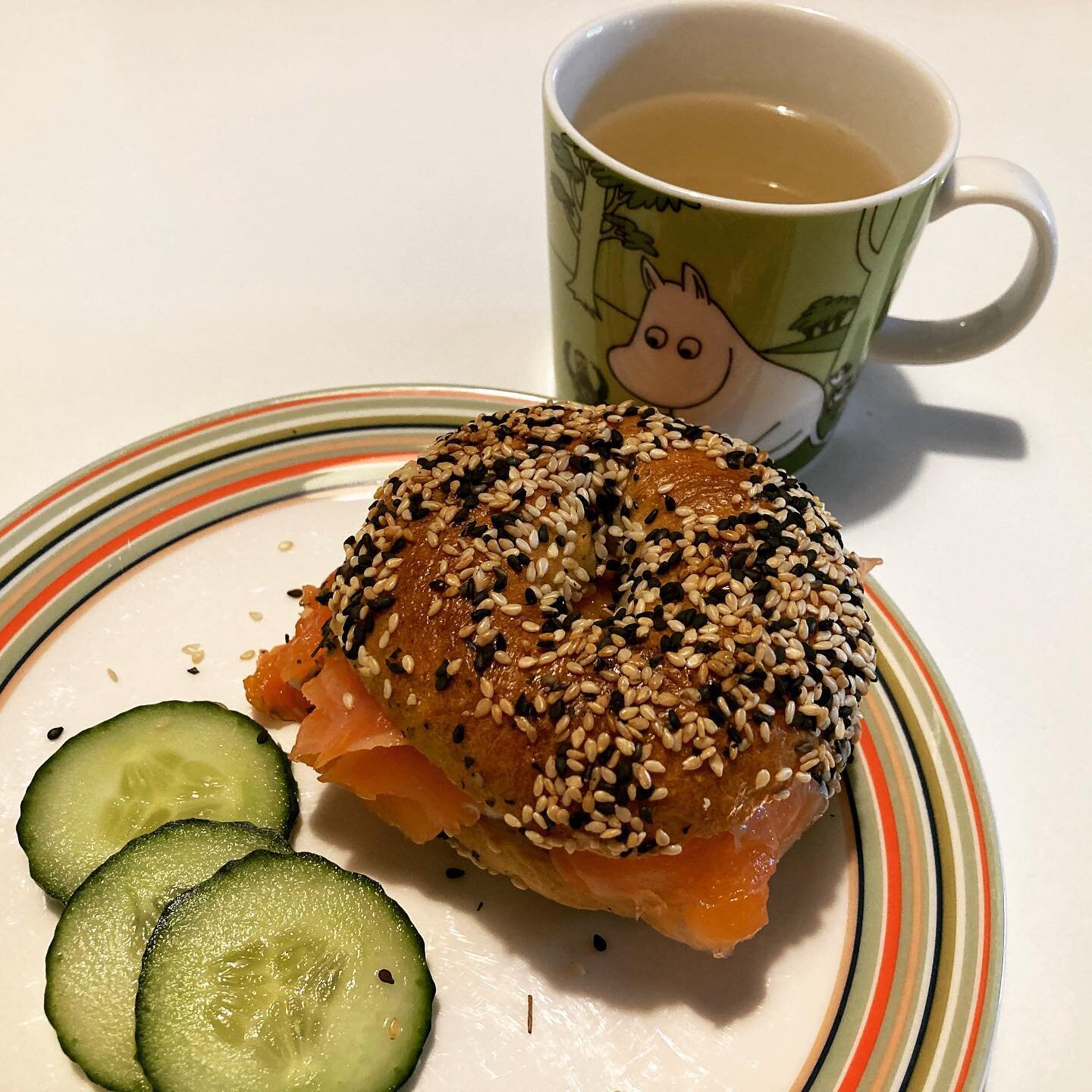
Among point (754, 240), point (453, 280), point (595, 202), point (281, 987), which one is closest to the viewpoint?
point (281, 987)

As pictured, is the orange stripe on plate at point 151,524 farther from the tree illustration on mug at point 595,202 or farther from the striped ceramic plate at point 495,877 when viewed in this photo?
the tree illustration on mug at point 595,202

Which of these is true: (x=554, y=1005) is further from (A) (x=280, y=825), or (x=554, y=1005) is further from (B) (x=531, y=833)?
(A) (x=280, y=825)

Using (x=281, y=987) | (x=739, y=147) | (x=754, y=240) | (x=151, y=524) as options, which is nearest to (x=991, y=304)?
(x=739, y=147)

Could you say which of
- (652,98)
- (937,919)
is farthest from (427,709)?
(652,98)

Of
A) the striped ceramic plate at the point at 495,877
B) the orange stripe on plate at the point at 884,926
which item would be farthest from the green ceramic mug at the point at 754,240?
the orange stripe on plate at the point at 884,926

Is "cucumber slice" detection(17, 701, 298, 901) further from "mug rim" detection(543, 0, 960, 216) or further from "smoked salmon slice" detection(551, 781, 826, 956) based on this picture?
"mug rim" detection(543, 0, 960, 216)

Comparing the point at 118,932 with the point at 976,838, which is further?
the point at 976,838

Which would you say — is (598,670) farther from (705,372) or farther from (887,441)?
(887,441)

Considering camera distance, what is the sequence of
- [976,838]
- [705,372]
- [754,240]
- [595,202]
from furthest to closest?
[705,372] < [595,202] < [754,240] < [976,838]
